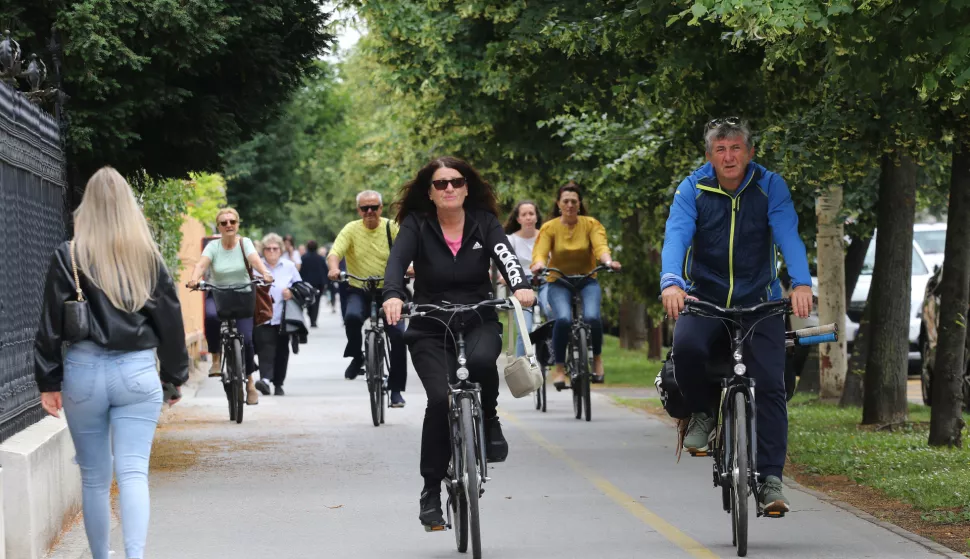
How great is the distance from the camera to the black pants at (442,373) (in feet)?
26.6

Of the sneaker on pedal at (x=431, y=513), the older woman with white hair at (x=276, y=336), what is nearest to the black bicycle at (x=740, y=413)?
the sneaker on pedal at (x=431, y=513)

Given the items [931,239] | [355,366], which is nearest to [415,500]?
[355,366]

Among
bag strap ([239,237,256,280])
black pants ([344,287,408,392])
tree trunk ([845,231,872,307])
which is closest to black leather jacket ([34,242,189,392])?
black pants ([344,287,408,392])

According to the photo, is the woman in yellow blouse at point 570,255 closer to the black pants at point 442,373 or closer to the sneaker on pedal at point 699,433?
the sneaker on pedal at point 699,433

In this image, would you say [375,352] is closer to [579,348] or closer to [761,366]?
[579,348]

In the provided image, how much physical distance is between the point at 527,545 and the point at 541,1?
25.7 feet

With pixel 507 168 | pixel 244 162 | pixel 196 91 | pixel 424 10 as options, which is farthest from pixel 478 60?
pixel 244 162

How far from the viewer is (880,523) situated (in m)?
8.97

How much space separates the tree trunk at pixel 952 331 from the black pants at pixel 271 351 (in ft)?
25.9

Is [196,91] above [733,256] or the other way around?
above

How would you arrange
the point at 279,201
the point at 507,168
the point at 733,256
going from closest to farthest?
the point at 733,256
the point at 507,168
the point at 279,201

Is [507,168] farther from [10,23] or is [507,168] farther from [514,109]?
[10,23]

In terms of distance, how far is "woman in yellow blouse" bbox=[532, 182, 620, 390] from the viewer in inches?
614

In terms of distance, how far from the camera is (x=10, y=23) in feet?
36.0
